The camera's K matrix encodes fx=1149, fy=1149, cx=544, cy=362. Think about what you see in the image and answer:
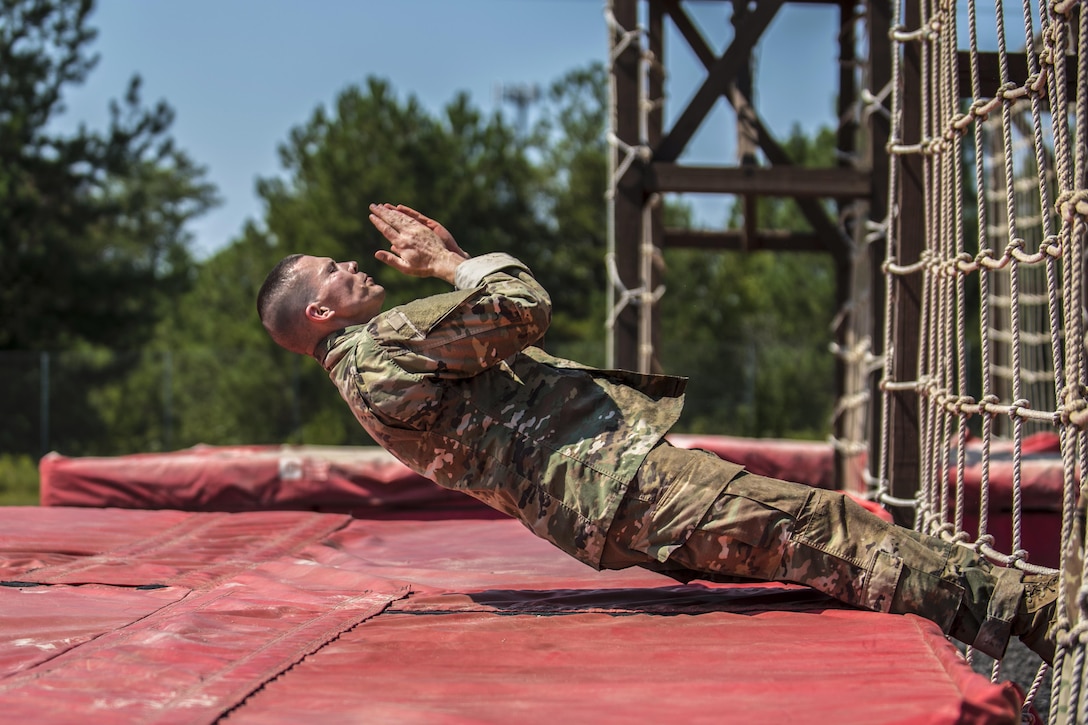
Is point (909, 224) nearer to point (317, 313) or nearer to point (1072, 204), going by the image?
point (1072, 204)

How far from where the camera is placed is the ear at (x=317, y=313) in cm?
287

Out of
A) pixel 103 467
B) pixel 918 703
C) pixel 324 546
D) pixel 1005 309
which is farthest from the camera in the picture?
pixel 1005 309

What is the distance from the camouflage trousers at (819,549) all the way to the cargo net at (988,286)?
0.53ft

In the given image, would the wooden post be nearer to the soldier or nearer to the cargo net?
the cargo net

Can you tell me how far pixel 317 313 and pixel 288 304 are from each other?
0.09 meters

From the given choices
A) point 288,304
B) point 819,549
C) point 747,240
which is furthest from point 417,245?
point 747,240

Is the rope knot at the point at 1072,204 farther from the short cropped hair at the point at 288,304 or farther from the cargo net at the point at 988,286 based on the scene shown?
the short cropped hair at the point at 288,304

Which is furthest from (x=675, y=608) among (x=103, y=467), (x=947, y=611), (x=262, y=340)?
(x=262, y=340)

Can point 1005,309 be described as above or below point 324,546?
above

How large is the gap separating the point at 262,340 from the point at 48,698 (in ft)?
57.0

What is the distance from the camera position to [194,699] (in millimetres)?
1910

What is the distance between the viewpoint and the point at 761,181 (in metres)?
5.50

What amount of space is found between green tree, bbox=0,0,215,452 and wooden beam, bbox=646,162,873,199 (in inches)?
519

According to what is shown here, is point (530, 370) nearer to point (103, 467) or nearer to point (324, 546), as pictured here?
point (324, 546)
